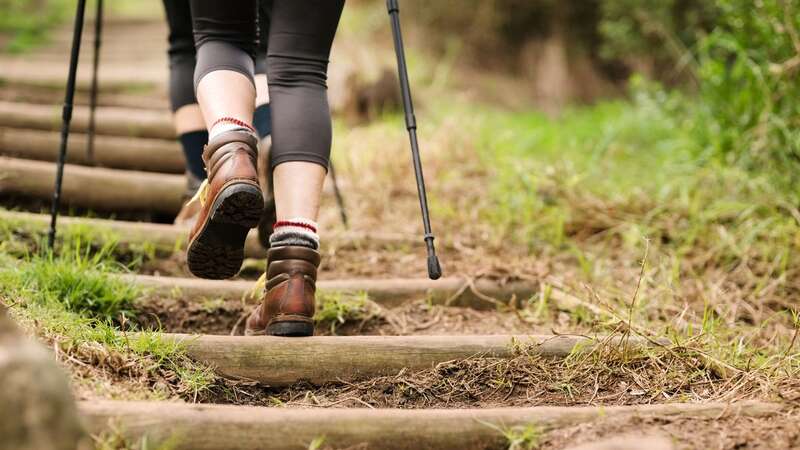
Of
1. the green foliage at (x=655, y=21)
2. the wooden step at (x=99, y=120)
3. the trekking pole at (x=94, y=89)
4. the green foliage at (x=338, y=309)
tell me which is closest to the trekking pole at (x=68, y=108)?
the trekking pole at (x=94, y=89)

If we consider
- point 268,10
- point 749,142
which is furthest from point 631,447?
point 749,142

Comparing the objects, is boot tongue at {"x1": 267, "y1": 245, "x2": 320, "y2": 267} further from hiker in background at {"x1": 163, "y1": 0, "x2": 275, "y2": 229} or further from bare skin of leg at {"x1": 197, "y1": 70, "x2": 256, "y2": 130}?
hiker in background at {"x1": 163, "y1": 0, "x2": 275, "y2": 229}

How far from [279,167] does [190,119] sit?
0.79 m

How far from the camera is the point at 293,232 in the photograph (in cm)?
163

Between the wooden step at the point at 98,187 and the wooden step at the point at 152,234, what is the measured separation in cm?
32

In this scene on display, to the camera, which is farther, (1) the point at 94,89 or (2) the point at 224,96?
(1) the point at 94,89

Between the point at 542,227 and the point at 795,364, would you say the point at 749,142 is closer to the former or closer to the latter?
the point at 542,227

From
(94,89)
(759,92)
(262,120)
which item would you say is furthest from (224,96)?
(759,92)

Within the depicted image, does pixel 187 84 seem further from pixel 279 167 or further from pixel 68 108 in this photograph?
pixel 279 167

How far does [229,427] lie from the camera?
4.08 ft

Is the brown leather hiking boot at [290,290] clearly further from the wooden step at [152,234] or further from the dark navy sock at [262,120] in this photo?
the wooden step at [152,234]

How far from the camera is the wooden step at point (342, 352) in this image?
5.23 feet

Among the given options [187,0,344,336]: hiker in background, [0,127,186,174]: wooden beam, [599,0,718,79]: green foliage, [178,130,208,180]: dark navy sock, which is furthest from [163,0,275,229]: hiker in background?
[599,0,718,79]: green foliage

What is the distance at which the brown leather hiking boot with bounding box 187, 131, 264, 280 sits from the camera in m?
1.52
